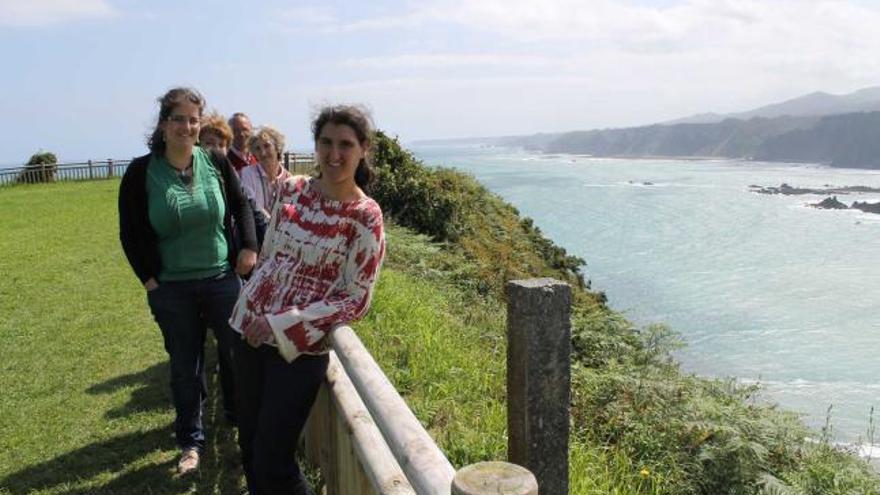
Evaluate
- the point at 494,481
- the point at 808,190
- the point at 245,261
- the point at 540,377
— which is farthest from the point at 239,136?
the point at 808,190

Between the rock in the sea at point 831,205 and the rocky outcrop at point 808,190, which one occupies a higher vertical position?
the rocky outcrop at point 808,190

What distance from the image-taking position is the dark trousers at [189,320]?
3867 millimetres

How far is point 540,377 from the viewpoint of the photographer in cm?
251

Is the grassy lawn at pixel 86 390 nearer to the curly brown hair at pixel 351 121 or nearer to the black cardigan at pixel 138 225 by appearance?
the black cardigan at pixel 138 225

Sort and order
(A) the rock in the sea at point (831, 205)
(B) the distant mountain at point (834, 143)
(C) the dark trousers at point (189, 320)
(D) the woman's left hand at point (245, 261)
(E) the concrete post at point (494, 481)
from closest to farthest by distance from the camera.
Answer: (E) the concrete post at point (494, 481)
(C) the dark trousers at point (189, 320)
(D) the woman's left hand at point (245, 261)
(A) the rock in the sea at point (831, 205)
(B) the distant mountain at point (834, 143)

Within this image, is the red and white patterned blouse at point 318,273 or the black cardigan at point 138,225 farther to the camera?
the black cardigan at point 138,225

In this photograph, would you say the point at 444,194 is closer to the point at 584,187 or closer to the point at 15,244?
the point at 15,244

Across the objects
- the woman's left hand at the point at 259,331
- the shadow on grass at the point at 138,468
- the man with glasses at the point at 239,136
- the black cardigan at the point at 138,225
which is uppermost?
the man with glasses at the point at 239,136

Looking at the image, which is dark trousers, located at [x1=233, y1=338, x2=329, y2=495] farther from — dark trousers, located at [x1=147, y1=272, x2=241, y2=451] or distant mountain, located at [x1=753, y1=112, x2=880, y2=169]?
distant mountain, located at [x1=753, y1=112, x2=880, y2=169]

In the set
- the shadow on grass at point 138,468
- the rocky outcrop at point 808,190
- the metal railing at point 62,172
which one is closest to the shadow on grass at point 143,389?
the shadow on grass at point 138,468

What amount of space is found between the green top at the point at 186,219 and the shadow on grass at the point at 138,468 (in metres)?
1.18

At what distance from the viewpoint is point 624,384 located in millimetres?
7059

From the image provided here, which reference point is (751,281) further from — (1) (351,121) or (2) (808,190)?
(2) (808,190)

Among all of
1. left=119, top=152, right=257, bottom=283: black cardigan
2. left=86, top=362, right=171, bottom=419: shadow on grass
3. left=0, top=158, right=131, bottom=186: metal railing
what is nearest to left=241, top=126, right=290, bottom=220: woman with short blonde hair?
left=119, top=152, right=257, bottom=283: black cardigan
